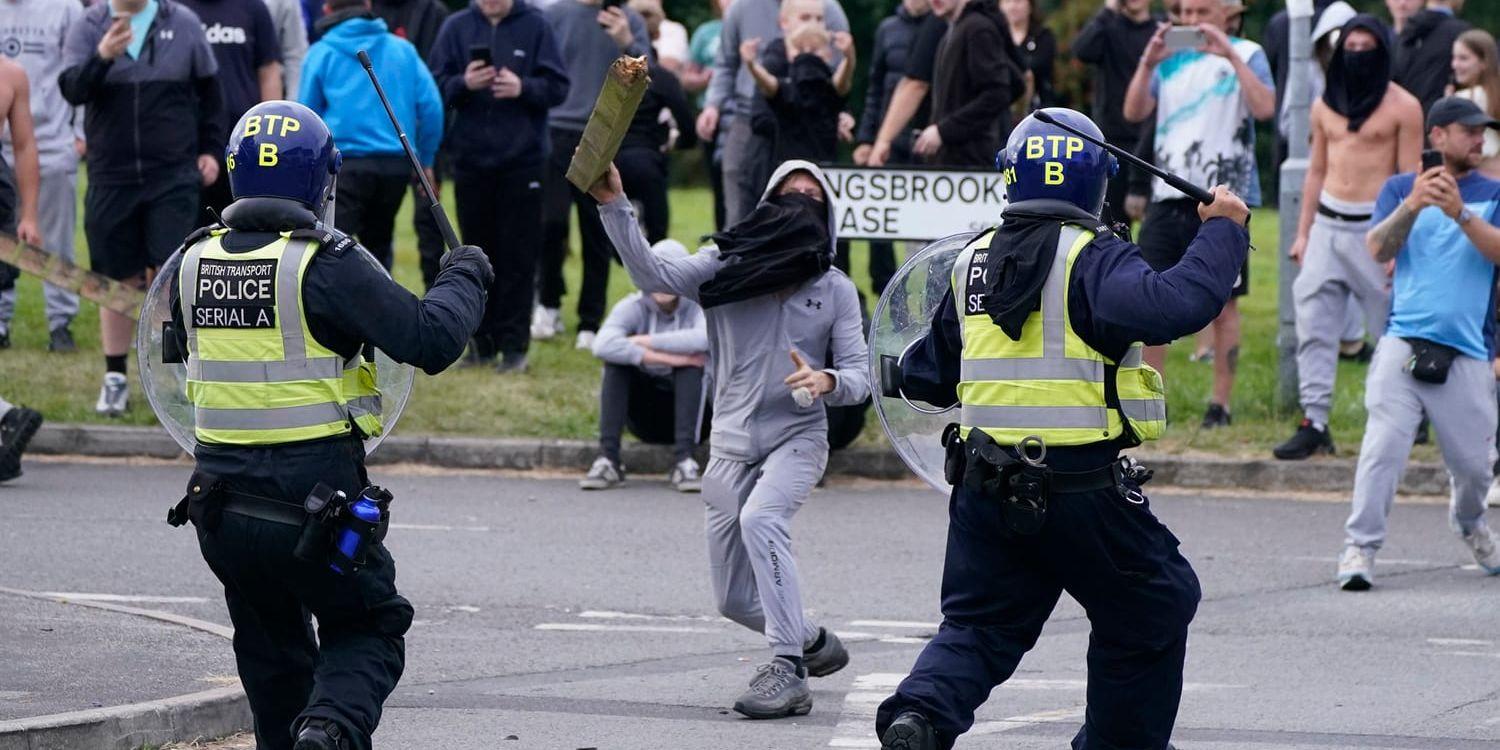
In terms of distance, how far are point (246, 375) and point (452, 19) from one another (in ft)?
27.4

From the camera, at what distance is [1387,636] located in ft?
28.2

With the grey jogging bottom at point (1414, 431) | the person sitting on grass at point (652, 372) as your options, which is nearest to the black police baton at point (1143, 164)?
the grey jogging bottom at point (1414, 431)

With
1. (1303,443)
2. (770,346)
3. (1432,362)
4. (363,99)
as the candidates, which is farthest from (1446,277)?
(363,99)

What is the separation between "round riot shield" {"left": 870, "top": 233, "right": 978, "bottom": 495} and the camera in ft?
22.9

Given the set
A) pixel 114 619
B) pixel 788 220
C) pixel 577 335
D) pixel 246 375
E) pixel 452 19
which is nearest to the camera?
pixel 246 375

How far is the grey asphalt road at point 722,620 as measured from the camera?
7.20 metres

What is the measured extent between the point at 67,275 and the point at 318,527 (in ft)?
22.5

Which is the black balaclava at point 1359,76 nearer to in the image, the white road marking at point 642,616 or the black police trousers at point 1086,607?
the white road marking at point 642,616

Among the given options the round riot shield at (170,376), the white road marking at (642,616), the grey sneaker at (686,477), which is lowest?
the grey sneaker at (686,477)

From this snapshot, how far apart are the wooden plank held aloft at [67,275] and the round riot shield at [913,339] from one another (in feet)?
19.4

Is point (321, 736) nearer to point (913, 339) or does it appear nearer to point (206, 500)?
point (206, 500)

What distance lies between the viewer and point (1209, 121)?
12445 mm

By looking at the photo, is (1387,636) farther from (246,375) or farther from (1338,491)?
(246,375)

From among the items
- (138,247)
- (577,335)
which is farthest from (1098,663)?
(577,335)
